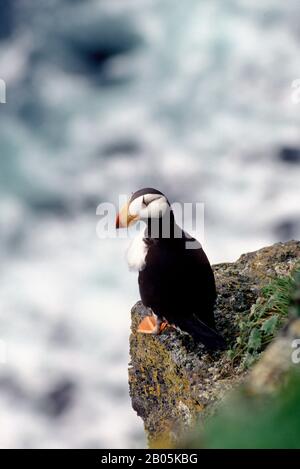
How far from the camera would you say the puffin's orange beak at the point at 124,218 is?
6148 millimetres

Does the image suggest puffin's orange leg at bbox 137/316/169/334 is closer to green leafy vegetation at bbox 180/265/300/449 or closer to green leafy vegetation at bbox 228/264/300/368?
green leafy vegetation at bbox 228/264/300/368

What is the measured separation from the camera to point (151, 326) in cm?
716

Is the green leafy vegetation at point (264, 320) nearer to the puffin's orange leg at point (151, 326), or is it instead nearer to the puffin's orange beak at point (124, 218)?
the puffin's orange leg at point (151, 326)

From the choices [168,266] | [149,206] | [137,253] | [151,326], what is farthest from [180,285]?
[151,326]

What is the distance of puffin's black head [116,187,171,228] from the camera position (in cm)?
605

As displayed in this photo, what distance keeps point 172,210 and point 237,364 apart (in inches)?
61.9

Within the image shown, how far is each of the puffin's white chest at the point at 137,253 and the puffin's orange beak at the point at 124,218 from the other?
0.69ft

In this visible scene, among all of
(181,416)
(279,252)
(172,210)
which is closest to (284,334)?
(172,210)

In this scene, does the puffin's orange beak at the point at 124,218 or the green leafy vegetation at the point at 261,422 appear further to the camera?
the puffin's orange beak at the point at 124,218

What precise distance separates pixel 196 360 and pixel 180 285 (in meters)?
0.89

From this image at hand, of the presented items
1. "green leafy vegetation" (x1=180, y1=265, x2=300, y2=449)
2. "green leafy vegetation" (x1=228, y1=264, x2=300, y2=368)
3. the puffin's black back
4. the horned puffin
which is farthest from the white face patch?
"green leafy vegetation" (x1=180, y1=265, x2=300, y2=449)

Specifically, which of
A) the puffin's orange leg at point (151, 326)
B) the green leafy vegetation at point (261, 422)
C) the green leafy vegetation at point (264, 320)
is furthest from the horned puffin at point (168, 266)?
the green leafy vegetation at point (261, 422)
